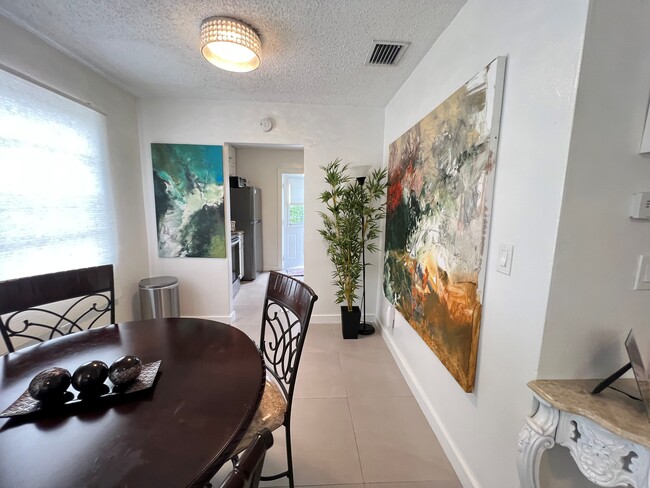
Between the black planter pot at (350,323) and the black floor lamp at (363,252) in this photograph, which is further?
Answer: the black planter pot at (350,323)

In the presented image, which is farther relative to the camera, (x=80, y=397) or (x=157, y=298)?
(x=157, y=298)

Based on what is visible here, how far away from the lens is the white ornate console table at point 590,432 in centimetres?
72

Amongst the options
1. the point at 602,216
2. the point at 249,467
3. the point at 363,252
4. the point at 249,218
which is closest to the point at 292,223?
the point at 249,218

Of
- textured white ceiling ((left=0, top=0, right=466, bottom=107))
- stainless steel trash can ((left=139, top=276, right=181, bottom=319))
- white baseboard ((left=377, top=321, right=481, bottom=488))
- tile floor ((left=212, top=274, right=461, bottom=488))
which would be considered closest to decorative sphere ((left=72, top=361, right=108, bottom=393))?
tile floor ((left=212, top=274, right=461, bottom=488))

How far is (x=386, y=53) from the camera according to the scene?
6.20 feet

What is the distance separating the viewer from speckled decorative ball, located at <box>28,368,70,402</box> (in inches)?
30.9

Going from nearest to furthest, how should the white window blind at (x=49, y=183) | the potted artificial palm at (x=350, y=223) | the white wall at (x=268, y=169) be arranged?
1. the white window blind at (x=49, y=183)
2. the potted artificial palm at (x=350, y=223)
3. the white wall at (x=268, y=169)

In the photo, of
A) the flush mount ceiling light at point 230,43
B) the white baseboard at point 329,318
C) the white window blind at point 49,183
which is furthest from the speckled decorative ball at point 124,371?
the white baseboard at point 329,318

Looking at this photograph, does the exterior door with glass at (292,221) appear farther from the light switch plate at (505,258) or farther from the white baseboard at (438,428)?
the light switch plate at (505,258)

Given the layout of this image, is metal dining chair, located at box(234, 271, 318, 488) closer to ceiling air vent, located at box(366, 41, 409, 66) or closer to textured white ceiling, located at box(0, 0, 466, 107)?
textured white ceiling, located at box(0, 0, 466, 107)

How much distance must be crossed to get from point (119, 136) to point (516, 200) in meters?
3.20

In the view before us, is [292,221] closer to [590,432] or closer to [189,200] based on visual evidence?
[189,200]

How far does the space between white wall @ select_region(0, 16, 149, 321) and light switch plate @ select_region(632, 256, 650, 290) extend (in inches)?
127

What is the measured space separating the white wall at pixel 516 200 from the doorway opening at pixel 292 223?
4.17 metres
